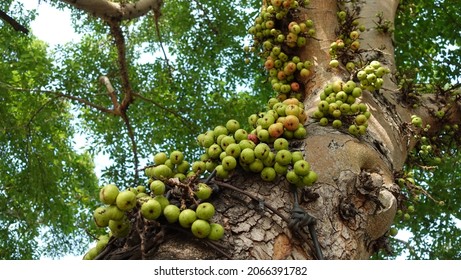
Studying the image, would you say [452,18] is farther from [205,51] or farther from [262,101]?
[205,51]

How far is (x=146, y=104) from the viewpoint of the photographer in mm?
6668

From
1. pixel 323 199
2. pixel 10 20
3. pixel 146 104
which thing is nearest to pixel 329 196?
pixel 323 199

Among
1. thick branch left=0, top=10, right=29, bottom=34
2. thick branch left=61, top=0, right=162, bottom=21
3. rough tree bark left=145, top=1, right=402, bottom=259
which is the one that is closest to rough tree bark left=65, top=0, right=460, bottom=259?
rough tree bark left=145, top=1, right=402, bottom=259

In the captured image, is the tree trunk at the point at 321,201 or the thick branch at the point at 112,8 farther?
the thick branch at the point at 112,8

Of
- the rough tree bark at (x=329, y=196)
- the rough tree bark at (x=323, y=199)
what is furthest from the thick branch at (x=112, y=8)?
the rough tree bark at (x=329, y=196)

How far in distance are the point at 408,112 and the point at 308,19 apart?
91cm

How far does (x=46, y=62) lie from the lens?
21.5 ft

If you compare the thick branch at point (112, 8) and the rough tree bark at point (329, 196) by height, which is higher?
the thick branch at point (112, 8)

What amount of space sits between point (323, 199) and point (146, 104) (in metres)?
4.93

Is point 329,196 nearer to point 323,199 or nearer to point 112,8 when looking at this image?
point 323,199

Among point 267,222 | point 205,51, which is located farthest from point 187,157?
point 267,222

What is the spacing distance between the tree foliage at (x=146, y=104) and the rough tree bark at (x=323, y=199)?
2.55m

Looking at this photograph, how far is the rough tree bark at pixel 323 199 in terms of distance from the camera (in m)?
1.72

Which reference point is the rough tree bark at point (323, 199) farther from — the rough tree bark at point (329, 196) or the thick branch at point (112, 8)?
the thick branch at point (112, 8)
